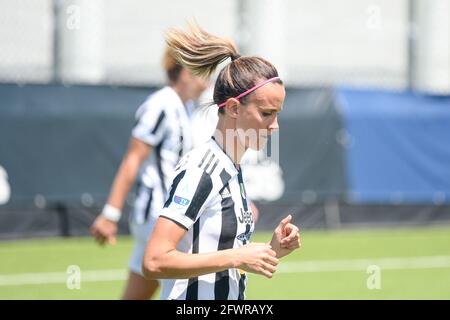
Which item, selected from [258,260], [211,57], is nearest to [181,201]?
[258,260]

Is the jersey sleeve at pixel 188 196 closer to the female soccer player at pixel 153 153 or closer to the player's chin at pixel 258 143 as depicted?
the player's chin at pixel 258 143

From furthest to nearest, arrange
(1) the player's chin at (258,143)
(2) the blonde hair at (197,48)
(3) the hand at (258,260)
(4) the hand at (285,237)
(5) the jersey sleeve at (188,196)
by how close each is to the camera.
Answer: (2) the blonde hair at (197,48)
(1) the player's chin at (258,143)
(4) the hand at (285,237)
(5) the jersey sleeve at (188,196)
(3) the hand at (258,260)

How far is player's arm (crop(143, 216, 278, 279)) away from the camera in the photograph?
3900 millimetres

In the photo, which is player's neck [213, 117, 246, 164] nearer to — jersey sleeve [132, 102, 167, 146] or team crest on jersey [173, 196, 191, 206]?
team crest on jersey [173, 196, 191, 206]

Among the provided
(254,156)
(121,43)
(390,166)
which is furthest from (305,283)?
(121,43)

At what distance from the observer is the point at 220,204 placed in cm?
421

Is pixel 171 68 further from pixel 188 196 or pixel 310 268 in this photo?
pixel 310 268

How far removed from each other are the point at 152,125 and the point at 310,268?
4752mm

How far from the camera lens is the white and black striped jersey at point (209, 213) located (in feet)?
13.3

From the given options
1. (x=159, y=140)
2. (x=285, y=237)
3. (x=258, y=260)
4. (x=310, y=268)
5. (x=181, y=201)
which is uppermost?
(x=159, y=140)

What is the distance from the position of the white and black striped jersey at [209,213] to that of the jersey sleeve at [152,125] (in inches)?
92.8

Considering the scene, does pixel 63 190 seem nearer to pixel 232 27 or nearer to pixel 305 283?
pixel 305 283

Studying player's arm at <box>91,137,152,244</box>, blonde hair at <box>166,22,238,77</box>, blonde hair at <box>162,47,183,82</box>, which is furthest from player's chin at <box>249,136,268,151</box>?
blonde hair at <box>162,47,183,82</box>

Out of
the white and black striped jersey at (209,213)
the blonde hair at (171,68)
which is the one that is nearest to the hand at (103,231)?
the blonde hair at (171,68)
